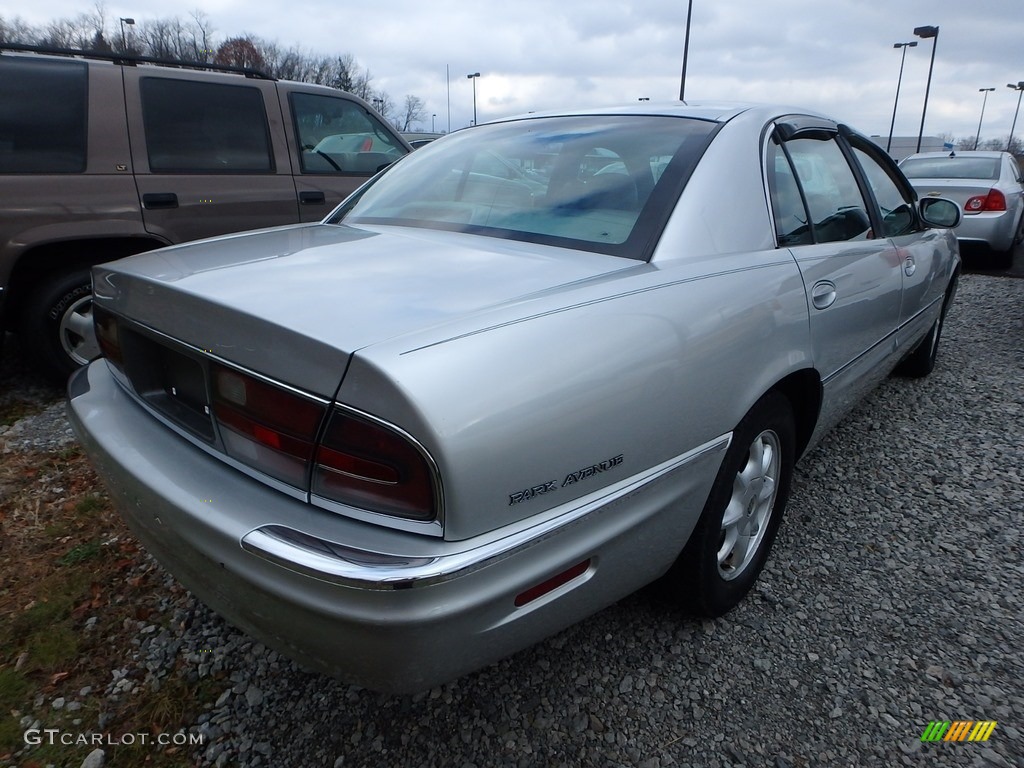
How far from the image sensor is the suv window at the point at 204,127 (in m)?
4.04

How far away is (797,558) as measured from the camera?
248cm

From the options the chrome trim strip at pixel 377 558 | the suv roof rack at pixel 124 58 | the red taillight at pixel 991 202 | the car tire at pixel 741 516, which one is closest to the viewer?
the chrome trim strip at pixel 377 558

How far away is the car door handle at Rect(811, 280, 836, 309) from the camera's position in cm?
215

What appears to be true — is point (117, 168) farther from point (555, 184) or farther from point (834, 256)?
point (834, 256)

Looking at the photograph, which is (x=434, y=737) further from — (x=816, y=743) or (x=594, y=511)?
(x=816, y=743)

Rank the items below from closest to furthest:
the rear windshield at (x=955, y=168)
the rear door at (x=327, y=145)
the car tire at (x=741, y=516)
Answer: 1. the car tire at (x=741, y=516)
2. the rear door at (x=327, y=145)
3. the rear windshield at (x=955, y=168)

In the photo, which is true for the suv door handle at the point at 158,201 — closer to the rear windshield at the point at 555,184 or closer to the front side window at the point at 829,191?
the rear windshield at the point at 555,184

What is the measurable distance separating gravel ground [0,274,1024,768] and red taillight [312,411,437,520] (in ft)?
2.68

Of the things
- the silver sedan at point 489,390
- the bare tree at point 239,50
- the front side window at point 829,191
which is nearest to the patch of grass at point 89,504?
the silver sedan at point 489,390

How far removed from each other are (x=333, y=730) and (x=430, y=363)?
3.70 ft

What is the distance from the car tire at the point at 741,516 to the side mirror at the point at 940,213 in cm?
221

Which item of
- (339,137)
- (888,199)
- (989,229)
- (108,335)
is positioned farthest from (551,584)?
(989,229)

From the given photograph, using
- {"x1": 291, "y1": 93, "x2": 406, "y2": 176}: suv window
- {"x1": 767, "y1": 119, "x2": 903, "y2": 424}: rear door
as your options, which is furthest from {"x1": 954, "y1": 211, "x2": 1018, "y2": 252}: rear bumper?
{"x1": 291, "y1": 93, "x2": 406, "y2": 176}: suv window

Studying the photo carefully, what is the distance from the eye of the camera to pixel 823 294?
2.21m
